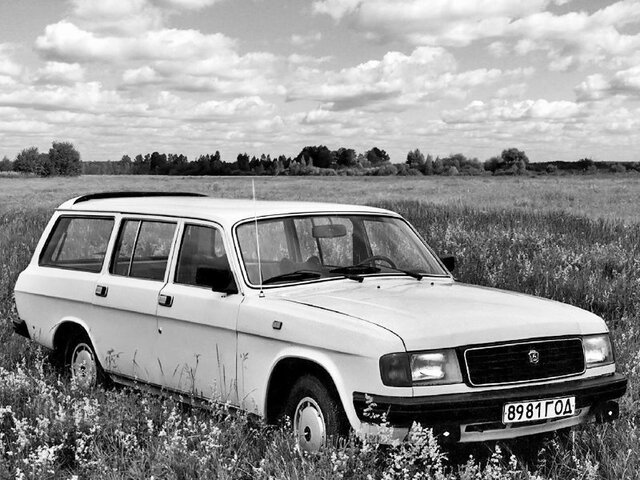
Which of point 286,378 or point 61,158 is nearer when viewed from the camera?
point 286,378

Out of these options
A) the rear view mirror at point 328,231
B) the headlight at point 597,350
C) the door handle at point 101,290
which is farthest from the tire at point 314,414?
the door handle at point 101,290

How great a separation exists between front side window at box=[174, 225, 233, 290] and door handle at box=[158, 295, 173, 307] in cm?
14

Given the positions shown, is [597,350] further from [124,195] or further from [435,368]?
[124,195]

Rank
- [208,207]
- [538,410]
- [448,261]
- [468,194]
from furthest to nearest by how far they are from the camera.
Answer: [468,194] < [448,261] < [208,207] < [538,410]

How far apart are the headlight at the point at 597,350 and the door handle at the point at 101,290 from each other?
377 centimetres

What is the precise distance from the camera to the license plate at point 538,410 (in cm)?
487

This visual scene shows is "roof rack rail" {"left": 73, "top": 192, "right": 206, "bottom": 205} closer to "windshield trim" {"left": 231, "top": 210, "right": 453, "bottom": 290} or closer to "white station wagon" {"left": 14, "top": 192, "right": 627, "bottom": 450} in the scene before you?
"white station wagon" {"left": 14, "top": 192, "right": 627, "bottom": 450}

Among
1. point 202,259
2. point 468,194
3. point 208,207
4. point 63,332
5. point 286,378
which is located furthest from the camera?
point 468,194

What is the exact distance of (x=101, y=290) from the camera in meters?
7.20

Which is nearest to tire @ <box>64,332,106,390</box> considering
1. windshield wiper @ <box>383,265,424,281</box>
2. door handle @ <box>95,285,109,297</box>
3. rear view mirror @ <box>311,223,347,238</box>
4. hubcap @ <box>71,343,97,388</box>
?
hubcap @ <box>71,343,97,388</box>

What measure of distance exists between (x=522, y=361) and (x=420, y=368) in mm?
670

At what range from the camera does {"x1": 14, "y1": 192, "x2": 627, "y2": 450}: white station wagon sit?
4812mm

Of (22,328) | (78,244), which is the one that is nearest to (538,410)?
(78,244)

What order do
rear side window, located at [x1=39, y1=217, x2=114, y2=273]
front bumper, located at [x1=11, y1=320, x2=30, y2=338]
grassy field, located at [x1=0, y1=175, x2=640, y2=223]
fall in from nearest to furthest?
rear side window, located at [x1=39, y1=217, x2=114, y2=273] → front bumper, located at [x1=11, y1=320, x2=30, y2=338] → grassy field, located at [x1=0, y1=175, x2=640, y2=223]
